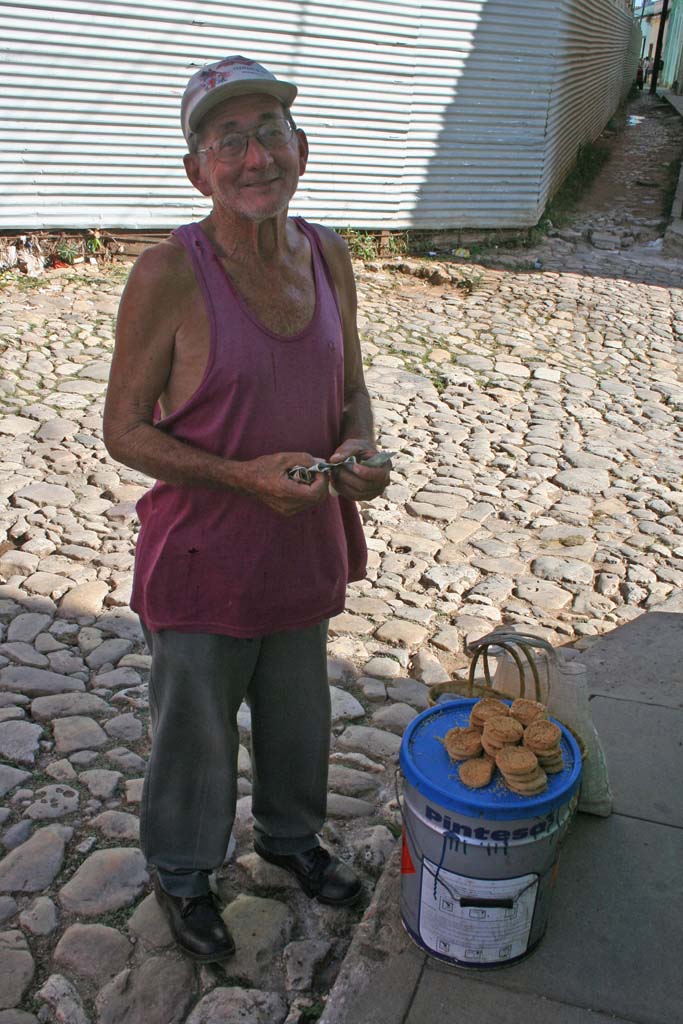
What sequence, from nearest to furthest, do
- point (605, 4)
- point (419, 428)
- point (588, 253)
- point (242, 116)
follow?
point (242, 116)
point (419, 428)
point (588, 253)
point (605, 4)

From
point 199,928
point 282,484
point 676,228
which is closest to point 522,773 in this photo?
point 282,484

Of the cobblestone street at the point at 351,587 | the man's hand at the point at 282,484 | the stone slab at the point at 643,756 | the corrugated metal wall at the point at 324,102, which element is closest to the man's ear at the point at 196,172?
the man's hand at the point at 282,484

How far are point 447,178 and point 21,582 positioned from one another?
927 centimetres

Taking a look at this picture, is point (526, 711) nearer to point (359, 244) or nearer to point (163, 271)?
point (163, 271)

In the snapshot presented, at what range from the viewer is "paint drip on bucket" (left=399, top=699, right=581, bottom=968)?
7.80ft

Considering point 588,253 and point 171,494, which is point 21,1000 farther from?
point 588,253

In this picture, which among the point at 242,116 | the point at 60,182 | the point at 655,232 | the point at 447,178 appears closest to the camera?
the point at 242,116

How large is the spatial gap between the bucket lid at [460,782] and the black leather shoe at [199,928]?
0.72 metres

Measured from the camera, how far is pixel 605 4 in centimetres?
1928

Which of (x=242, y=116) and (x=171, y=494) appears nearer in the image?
(x=242, y=116)

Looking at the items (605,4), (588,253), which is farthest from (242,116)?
(605,4)

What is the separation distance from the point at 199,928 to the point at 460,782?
87 centimetres

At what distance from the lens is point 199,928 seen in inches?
107

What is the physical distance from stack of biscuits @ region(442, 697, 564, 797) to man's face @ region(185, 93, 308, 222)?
55.1 inches
